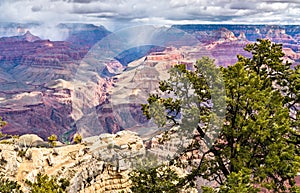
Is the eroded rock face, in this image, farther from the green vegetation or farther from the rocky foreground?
the green vegetation

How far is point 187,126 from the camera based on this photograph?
11695 mm

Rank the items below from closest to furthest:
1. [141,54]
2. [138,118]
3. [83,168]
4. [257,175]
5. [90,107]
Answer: [257,175] → [138,118] → [141,54] → [90,107] → [83,168]

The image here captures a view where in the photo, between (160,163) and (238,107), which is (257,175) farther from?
(160,163)

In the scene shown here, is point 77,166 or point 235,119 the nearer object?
point 235,119

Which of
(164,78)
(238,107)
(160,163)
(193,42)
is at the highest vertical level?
(193,42)

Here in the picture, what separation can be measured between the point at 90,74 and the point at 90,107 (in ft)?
9.53

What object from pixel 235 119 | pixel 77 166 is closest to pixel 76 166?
pixel 77 166

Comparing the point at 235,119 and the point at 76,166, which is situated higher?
the point at 235,119

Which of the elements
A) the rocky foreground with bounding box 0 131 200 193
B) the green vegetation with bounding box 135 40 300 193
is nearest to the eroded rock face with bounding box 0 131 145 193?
the rocky foreground with bounding box 0 131 200 193

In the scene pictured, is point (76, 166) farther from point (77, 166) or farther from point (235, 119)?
point (235, 119)

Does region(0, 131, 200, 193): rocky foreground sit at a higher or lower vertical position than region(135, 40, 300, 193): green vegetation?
lower

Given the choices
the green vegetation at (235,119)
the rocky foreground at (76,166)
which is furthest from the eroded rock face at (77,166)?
the green vegetation at (235,119)

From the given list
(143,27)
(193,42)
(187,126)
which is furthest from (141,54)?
(187,126)

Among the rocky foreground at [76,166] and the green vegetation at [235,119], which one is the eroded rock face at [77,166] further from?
the green vegetation at [235,119]
